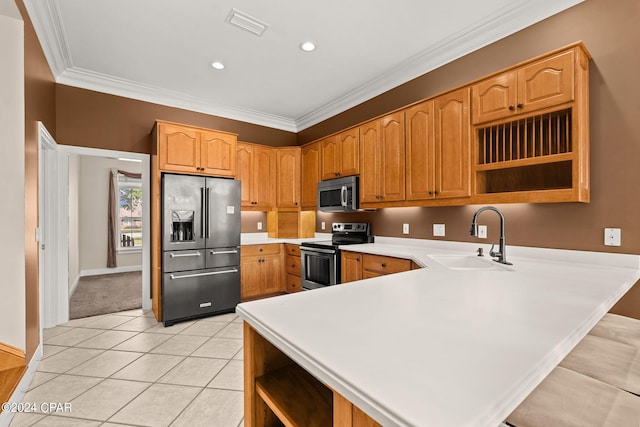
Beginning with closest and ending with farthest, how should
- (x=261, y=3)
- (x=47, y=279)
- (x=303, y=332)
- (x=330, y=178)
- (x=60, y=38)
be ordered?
1. (x=303, y=332)
2. (x=261, y=3)
3. (x=60, y=38)
4. (x=47, y=279)
5. (x=330, y=178)

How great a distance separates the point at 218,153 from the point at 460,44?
9.64 ft

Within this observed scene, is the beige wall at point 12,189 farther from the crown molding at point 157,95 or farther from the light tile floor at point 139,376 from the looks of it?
the crown molding at point 157,95

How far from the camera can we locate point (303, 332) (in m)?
0.82

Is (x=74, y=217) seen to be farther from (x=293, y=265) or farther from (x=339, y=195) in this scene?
(x=339, y=195)

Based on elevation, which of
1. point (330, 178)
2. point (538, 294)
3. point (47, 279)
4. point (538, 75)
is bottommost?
point (47, 279)

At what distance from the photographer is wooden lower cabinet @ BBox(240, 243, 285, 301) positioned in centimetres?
412

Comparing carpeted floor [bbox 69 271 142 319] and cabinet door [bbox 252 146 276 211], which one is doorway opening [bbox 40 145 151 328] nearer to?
carpeted floor [bbox 69 271 142 319]

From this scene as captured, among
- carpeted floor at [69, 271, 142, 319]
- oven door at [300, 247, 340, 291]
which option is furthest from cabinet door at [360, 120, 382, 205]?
carpeted floor at [69, 271, 142, 319]

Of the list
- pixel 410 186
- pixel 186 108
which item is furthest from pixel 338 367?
pixel 186 108

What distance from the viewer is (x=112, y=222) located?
6273mm

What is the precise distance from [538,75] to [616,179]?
862 millimetres

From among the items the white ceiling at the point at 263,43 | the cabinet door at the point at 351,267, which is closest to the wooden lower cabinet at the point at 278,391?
the cabinet door at the point at 351,267

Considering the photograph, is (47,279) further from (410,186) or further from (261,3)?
(410,186)

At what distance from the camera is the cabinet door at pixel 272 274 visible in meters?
4.31
